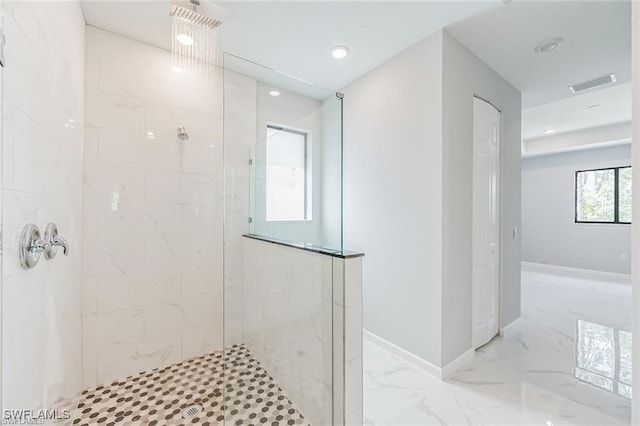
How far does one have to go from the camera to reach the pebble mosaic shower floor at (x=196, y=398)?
5.53ft

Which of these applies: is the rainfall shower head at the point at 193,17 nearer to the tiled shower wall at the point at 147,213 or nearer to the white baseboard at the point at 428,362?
the tiled shower wall at the point at 147,213

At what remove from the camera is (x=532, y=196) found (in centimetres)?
633

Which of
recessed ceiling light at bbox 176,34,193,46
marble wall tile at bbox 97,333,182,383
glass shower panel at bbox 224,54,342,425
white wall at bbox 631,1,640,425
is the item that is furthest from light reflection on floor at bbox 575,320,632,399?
recessed ceiling light at bbox 176,34,193,46

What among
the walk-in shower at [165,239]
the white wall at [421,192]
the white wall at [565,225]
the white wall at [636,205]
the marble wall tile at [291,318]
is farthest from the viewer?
the white wall at [565,225]

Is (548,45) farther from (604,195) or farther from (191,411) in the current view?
(604,195)

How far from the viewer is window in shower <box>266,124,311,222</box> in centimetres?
209

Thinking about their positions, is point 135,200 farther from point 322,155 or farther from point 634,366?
point 634,366

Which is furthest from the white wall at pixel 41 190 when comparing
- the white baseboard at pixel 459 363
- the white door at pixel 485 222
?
the white door at pixel 485 222

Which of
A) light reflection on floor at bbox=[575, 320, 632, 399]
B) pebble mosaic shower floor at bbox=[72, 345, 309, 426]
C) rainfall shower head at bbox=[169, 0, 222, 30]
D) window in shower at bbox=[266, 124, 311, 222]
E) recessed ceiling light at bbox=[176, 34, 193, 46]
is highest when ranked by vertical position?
recessed ceiling light at bbox=[176, 34, 193, 46]

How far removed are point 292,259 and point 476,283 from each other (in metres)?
1.79

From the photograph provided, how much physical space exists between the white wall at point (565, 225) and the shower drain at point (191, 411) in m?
7.29

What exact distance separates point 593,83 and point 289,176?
11.3 ft

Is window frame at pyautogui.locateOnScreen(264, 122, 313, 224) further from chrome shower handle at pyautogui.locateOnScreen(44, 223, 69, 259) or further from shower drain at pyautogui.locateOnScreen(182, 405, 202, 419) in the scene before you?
shower drain at pyautogui.locateOnScreen(182, 405, 202, 419)

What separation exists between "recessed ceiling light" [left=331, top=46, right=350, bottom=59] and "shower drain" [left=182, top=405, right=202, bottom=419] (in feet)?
9.56
